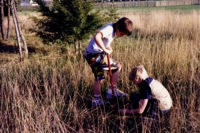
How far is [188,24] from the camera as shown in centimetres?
969

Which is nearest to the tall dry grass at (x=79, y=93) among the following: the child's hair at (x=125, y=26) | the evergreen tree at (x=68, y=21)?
the evergreen tree at (x=68, y=21)

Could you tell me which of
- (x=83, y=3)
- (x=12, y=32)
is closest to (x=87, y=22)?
(x=83, y=3)

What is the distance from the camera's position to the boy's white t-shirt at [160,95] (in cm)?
300

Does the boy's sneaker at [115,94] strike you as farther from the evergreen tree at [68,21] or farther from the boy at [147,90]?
the evergreen tree at [68,21]

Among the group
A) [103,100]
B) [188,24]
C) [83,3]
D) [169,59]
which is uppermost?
[83,3]

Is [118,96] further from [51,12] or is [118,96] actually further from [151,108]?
[51,12]

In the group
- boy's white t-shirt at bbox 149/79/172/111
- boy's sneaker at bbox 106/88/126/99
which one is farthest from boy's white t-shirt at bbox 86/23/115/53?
boy's white t-shirt at bbox 149/79/172/111

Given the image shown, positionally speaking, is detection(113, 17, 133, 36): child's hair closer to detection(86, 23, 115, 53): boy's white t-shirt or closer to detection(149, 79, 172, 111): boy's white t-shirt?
detection(86, 23, 115, 53): boy's white t-shirt

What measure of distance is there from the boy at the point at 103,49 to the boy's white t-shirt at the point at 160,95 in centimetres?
77

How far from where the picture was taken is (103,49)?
11.0 feet

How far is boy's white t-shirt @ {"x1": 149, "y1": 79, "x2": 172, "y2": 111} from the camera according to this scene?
118 inches

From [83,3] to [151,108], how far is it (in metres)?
4.10

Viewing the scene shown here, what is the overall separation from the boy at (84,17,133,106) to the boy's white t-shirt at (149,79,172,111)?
0.77 m

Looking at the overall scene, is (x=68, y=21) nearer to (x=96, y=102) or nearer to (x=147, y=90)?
(x=96, y=102)
